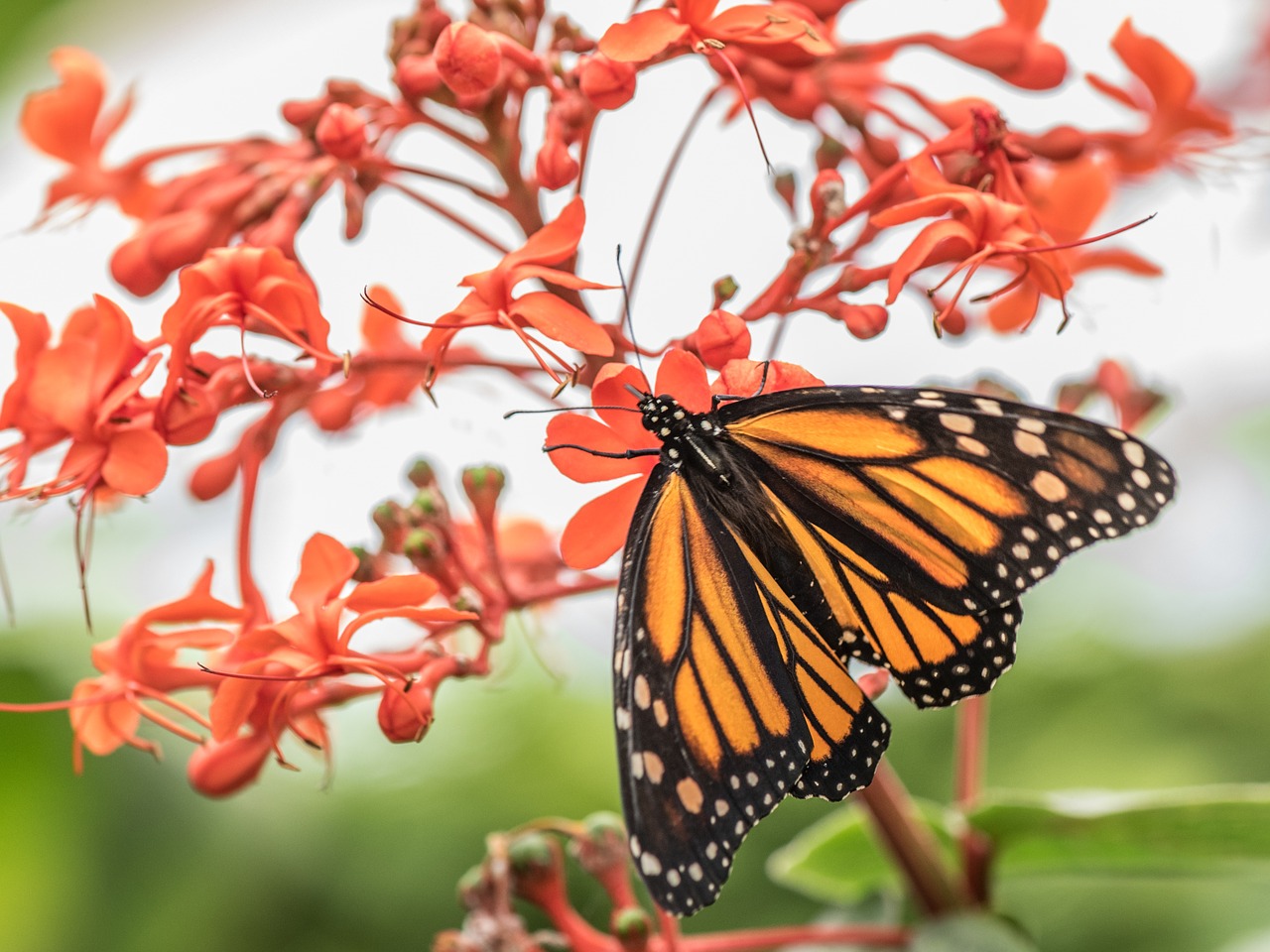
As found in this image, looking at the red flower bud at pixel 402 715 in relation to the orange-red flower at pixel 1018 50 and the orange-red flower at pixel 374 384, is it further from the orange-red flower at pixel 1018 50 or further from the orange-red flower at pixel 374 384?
the orange-red flower at pixel 1018 50

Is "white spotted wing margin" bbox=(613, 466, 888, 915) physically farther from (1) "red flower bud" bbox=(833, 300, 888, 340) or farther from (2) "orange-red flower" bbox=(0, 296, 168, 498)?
(2) "orange-red flower" bbox=(0, 296, 168, 498)

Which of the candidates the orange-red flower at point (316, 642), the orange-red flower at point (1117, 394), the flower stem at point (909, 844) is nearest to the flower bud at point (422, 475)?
the orange-red flower at point (316, 642)

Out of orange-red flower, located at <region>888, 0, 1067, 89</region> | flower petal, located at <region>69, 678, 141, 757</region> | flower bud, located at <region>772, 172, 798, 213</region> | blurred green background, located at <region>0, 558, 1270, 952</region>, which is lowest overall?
blurred green background, located at <region>0, 558, 1270, 952</region>

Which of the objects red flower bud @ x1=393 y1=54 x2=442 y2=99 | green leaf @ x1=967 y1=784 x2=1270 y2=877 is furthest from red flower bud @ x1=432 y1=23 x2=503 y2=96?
green leaf @ x1=967 y1=784 x2=1270 y2=877

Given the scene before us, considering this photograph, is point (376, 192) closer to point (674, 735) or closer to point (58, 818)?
point (674, 735)

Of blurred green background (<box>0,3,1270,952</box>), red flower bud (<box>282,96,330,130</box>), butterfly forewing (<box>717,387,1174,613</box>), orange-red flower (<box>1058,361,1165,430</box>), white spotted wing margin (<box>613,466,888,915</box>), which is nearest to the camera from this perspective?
white spotted wing margin (<box>613,466,888,915</box>)

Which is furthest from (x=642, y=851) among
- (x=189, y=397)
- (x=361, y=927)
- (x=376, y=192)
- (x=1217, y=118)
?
(x=361, y=927)
